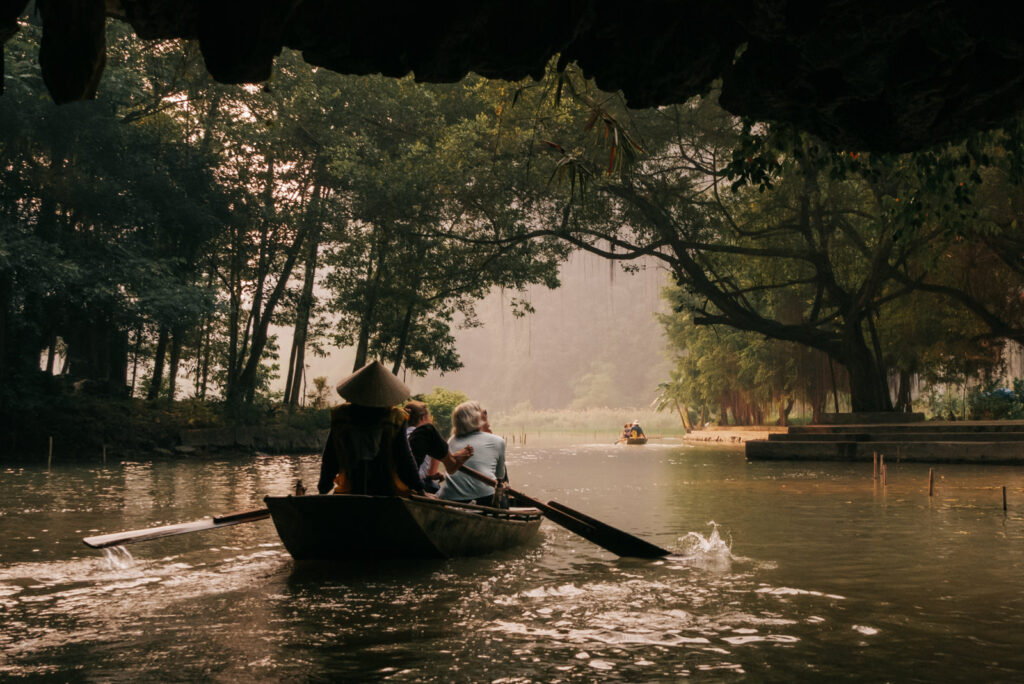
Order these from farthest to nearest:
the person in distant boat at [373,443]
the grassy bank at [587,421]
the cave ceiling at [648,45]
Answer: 1. the grassy bank at [587,421]
2. the person in distant boat at [373,443]
3. the cave ceiling at [648,45]

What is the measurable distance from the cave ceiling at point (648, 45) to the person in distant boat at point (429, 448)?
A: 4.28m

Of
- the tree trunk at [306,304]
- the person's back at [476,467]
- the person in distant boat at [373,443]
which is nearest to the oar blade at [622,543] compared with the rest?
the person's back at [476,467]

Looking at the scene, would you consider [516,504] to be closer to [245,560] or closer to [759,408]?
[245,560]

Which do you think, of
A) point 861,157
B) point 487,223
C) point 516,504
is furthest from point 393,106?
point 516,504

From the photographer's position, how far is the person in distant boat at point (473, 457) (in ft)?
33.0

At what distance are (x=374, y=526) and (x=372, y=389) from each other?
1.19 meters

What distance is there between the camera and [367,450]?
8.31m


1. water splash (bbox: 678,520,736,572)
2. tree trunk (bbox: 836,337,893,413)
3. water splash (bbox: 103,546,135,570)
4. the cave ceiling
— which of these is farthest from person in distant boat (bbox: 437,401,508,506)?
tree trunk (bbox: 836,337,893,413)

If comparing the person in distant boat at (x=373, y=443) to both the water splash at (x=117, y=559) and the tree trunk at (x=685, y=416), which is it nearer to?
the water splash at (x=117, y=559)

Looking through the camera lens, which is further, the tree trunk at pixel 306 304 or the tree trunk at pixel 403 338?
the tree trunk at pixel 403 338

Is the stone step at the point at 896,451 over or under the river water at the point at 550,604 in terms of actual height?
over

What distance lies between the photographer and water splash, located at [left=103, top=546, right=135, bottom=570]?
9.01 m

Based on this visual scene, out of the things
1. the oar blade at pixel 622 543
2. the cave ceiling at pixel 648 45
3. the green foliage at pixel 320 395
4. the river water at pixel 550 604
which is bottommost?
the river water at pixel 550 604

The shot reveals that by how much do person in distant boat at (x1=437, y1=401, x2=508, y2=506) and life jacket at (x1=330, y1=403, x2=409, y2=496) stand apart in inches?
66.6
